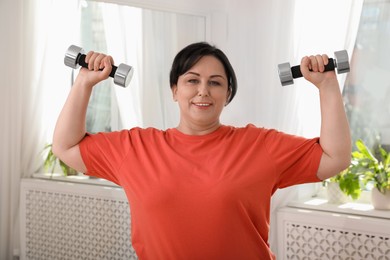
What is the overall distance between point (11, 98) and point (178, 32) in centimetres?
119

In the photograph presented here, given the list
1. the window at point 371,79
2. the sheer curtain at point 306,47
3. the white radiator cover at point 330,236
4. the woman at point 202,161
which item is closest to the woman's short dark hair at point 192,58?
the woman at point 202,161

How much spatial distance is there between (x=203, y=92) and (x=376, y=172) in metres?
1.20

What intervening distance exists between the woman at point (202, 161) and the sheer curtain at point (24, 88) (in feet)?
6.02

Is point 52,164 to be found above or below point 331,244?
above

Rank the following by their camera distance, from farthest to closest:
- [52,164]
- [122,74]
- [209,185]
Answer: [52,164], [122,74], [209,185]

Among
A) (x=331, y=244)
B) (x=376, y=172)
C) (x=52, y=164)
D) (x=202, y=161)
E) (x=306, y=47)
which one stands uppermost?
(x=306, y=47)

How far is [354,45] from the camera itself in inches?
105

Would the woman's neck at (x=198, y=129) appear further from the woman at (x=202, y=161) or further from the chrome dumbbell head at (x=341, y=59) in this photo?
the chrome dumbbell head at (x=341, y=59)

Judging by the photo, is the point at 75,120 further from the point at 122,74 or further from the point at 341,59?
the point at 341,59

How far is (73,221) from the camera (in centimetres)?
343

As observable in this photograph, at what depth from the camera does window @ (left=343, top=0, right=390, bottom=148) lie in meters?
2.65

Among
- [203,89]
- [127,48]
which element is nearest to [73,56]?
[203,89]

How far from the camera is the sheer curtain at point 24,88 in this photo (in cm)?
345

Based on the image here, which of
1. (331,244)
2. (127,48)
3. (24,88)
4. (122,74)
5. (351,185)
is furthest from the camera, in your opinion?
(24,88)
